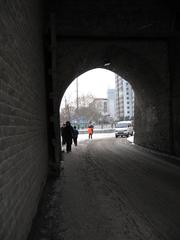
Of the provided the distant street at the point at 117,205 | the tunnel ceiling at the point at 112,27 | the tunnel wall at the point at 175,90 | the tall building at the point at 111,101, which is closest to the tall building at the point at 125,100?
the tall building at the point at 111,101

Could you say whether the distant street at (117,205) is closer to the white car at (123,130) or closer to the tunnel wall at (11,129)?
the tunnel wall at (11,129)

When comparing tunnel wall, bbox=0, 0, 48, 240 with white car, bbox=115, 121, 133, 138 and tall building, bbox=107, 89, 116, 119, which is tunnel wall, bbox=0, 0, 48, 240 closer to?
white car, bbox=115, 121, 133, 138

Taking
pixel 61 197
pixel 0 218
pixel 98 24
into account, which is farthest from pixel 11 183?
pixel 98 24

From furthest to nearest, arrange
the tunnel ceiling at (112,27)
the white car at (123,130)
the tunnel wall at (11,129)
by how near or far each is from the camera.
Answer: the white car at (123,130) < the tunnel ceiling at (112,27) < the tunnel wall at (11,129)

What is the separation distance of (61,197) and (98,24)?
777 cm

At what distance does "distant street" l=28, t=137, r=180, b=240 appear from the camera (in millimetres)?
4770

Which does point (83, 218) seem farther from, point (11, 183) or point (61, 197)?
point (11, 183)

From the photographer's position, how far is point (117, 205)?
6273mm

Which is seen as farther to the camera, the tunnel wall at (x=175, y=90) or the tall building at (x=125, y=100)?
the tall building at (x=125, y=100)

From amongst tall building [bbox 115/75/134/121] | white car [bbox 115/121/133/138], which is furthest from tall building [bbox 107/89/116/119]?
white car [bbox 115/121/133/138]

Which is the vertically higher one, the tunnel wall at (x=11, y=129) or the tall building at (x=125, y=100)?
the tall building at (x=125, y=100)

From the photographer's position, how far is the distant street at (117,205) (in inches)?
188

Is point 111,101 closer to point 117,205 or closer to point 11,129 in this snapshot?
point 117,205

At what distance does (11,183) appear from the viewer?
128 inches
